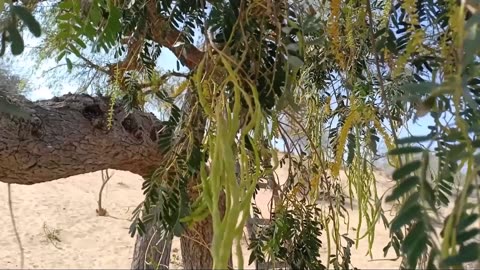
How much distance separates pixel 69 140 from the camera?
6.44ft

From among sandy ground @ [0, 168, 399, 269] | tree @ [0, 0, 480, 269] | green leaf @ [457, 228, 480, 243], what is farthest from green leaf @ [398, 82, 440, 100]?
sandy ground @ [0, 168, 399, 269]

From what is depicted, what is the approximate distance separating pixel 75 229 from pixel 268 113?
7.20 metres

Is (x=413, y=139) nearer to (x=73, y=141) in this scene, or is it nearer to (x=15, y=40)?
(x=15, y=40)

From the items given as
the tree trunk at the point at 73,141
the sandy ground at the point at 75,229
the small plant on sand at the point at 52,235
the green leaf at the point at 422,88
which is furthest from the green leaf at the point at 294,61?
the small plant on sand at the point at 52,235

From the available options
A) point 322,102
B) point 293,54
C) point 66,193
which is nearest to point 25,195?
point 66,193

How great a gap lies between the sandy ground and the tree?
14.6ft

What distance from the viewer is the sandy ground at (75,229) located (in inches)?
270

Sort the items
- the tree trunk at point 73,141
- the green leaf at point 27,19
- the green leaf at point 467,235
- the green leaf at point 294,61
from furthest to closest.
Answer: the tree trunk at point 73,141 < the green leaf at point 294,61 < the green leaf at point 27,19 < the green leaf at point 467,235

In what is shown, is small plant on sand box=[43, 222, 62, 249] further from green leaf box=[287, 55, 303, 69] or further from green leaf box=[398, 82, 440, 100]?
green leaf box=[398, 82, 440, 100]

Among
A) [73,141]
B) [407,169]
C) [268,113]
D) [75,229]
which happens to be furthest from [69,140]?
[75,229]

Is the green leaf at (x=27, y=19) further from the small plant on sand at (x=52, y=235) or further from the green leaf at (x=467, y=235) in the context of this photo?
the small plant on sand at (x=52, y=235)

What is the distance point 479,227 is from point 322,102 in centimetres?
121

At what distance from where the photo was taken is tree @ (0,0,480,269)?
0.55 meters

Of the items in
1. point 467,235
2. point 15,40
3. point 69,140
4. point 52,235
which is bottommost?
point 467,235
